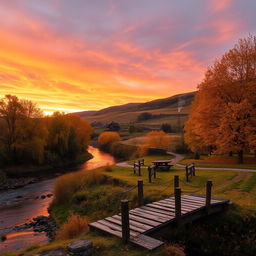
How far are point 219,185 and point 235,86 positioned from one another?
13029 millimetres

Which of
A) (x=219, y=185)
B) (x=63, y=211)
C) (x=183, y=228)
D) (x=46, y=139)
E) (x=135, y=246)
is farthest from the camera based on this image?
(x=46, y=139)

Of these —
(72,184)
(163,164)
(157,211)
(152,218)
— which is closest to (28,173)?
(72,184)

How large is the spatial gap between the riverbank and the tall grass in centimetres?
1139

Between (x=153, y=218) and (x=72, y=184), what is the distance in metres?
13.2

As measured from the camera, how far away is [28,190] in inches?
1037

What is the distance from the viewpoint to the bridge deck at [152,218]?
25.7 feet

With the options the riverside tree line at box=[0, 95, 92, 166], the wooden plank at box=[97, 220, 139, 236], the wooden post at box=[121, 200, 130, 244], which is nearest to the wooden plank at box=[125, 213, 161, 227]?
the wooden plank at box=[97, 220, 139, 236]

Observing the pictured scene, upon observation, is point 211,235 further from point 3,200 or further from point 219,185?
point 3,200

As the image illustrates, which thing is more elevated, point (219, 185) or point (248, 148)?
point (248, 148)

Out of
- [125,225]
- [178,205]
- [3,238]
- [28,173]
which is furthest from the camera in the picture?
Answer: [28,173]

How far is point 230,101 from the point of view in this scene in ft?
81.2

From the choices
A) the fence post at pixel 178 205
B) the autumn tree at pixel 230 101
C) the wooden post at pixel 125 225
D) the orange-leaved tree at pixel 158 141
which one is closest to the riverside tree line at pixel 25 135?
the orange-leaved tree at pixel 158 141

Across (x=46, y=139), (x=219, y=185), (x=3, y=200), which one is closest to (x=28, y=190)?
(x=3, y=200)

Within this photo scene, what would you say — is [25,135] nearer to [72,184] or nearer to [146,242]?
[72,184]
